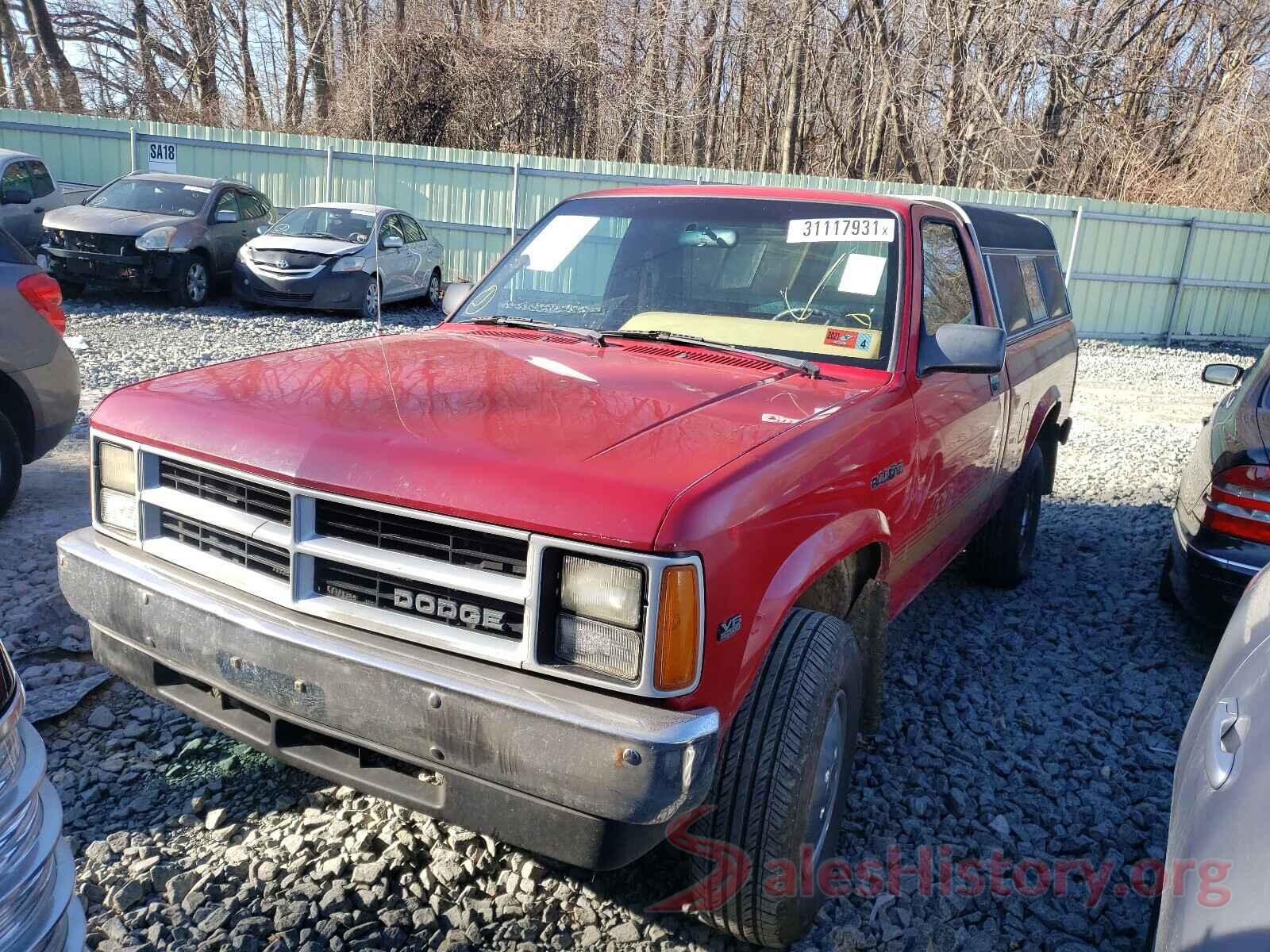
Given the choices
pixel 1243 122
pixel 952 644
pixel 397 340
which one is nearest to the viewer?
pixel 397 340

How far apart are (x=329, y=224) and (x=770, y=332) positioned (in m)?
11.7

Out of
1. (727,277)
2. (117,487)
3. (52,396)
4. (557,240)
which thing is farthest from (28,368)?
(727,277)

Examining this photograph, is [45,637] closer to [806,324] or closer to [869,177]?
[806,324]

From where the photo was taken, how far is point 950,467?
3.79 m

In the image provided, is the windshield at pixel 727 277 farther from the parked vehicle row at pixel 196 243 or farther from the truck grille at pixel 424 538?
the parked vehicle row at pixel 196 243

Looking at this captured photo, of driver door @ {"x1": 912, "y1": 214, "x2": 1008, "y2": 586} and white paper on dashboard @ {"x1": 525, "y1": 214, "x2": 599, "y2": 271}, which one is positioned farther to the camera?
white paper on dashboard @ {"x1": 525, "y1": 214, "x2": 599, "y2": 271}

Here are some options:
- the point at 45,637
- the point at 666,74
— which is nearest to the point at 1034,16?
the point at 666,74

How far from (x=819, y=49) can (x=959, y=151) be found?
3.82 metres

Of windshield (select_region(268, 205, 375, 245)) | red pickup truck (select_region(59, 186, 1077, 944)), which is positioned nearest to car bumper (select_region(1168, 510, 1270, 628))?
red pickup truck (select_region(59, 186, 1077, 944))

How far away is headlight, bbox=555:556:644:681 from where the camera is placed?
6.81 ft

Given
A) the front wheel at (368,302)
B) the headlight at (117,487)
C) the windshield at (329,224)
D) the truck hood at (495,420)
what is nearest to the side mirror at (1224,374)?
the truck hood at (495,420)

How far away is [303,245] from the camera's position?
13086 mm

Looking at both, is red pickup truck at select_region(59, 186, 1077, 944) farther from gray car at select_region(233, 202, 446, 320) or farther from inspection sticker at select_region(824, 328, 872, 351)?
gray car at select_region(233, 202, 446, 320)

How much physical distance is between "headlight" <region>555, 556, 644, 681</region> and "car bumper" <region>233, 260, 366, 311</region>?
461 inches
